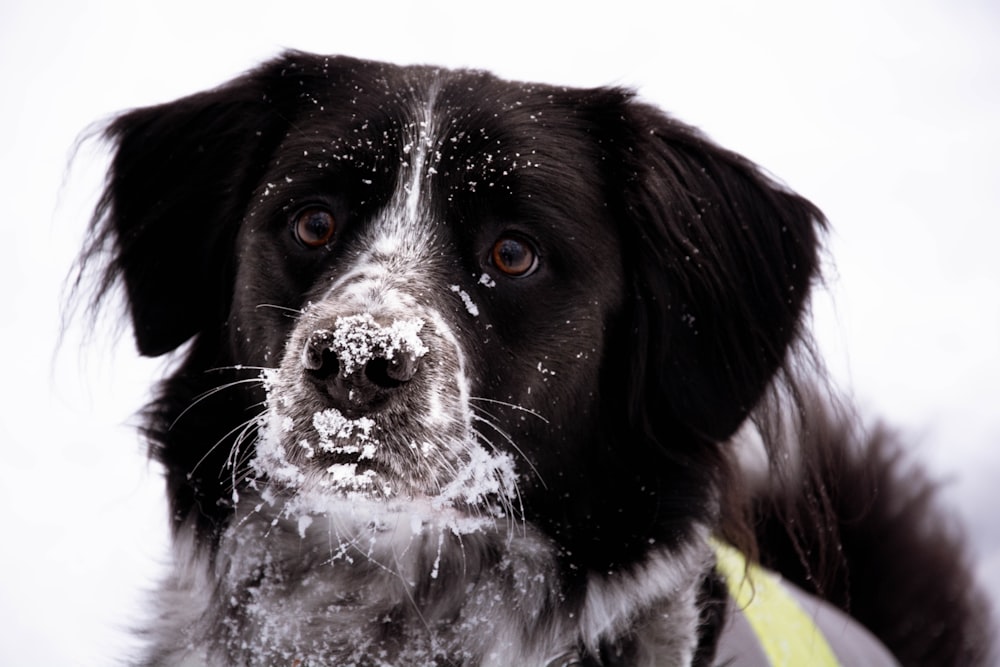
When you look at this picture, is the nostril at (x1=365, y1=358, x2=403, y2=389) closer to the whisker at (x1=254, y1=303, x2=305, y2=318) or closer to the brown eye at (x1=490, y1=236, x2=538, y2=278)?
the whisker at (x1=254, y1=303, x2=305, y2=318)

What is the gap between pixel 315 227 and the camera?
2740 mm

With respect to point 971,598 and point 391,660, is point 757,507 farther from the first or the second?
point 391,660

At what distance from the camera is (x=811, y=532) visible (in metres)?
3.45

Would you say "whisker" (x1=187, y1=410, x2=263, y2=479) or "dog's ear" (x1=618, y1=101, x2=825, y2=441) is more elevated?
"dog's ear" (x1=618, y1=101, x2=825, y2=441)

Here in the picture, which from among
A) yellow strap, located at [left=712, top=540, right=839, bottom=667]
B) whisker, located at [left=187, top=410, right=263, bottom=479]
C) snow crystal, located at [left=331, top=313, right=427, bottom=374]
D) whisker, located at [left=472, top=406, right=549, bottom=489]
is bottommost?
yellow strap, located at [left=712, top=540, right=839, bottom=667]

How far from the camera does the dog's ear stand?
9.62 ft

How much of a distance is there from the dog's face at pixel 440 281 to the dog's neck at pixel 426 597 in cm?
25

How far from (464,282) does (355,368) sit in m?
0.53

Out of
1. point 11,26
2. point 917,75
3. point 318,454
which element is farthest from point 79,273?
point 917,75

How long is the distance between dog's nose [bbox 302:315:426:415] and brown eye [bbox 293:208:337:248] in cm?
47

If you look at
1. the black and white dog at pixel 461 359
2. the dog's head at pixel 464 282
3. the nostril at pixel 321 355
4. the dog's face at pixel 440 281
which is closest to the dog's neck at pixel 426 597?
the black and white dog at pixel 461 359

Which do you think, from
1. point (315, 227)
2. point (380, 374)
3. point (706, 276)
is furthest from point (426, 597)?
point (706, 276)

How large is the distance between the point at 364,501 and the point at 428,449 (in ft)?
0.72

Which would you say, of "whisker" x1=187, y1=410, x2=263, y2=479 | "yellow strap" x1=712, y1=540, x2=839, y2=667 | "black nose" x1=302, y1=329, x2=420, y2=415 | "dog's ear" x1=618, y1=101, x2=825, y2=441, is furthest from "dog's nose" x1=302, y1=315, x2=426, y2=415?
"yellow strap" x1=712, y1=540, x2=839, y2=667
